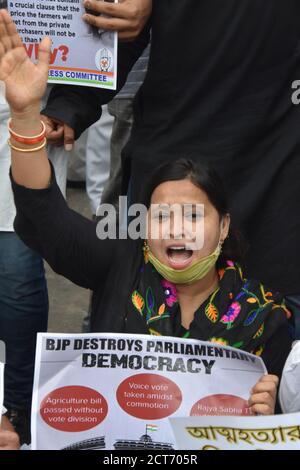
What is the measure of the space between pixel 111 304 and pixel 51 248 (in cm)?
21

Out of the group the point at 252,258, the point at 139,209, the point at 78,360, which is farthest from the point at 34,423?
the point at 252,258

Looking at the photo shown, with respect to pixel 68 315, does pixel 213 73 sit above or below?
above

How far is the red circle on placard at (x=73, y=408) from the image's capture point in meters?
2.52

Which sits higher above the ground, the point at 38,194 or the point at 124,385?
the point at 38,194

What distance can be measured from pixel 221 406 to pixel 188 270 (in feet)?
1.19

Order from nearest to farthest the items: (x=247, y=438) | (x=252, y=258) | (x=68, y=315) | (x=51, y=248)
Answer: (x=247, y=438), (x=51, y=248), (x=252, y=258), (x=68, y=315)

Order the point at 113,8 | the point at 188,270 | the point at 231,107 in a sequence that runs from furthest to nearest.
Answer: the point at 231,107, the point at 113,8, the point at 188,270

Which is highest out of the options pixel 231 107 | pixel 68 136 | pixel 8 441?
pixel 231 107

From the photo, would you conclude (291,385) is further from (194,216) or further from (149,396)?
(194,216)

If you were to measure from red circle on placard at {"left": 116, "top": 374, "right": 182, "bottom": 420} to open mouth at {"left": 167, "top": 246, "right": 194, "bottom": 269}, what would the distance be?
32 cm

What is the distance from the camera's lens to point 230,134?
10.4ft

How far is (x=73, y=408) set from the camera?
2.54 meters

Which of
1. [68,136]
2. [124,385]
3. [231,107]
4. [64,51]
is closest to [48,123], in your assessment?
[68,136]

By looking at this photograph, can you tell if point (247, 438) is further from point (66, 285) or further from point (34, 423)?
point (66, 285)
